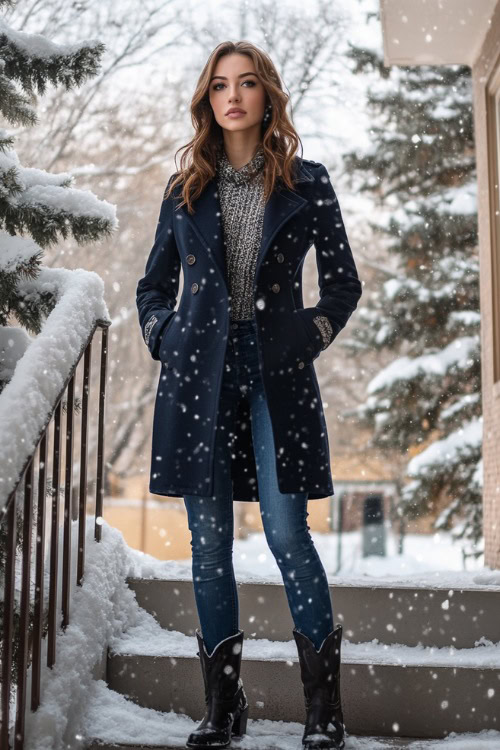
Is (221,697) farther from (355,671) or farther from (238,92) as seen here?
(238,92)

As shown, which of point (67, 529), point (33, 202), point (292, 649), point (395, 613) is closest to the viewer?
point (67, 529)

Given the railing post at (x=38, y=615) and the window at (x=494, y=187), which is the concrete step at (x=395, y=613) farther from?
the window at (x=494, y=187)

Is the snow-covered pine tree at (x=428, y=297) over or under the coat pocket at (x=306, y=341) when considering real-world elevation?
over

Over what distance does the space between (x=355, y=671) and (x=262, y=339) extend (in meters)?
1.10

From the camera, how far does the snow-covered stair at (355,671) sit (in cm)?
250

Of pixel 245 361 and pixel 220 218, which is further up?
pixel 220 218

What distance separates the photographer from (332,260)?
2471 mm

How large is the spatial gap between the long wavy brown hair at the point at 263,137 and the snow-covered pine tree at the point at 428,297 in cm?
755

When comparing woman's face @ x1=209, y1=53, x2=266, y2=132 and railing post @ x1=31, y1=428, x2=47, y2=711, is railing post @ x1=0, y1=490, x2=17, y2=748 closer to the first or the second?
railing post @ x1=31, y1=428, x2=47, y2=711

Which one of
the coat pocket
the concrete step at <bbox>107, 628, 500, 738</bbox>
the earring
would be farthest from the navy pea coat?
the concrete step at <bbox>107, 628, 500, 738</bbox>

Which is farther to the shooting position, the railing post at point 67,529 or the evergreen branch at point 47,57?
the evergreen branch at point 47,57

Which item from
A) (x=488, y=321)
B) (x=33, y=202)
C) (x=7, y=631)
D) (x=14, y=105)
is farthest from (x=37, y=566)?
(x=488, y=321)

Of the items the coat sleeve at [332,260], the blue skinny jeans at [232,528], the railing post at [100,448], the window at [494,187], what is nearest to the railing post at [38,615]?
the blue skinny jeans at [232,528]

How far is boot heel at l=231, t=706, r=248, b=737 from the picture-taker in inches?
92.1
